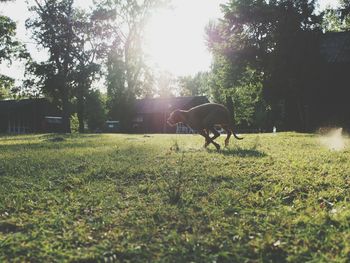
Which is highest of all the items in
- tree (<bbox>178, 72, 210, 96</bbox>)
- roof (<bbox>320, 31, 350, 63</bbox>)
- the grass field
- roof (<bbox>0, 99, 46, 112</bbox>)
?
tree (<bbox>178, 72, 210, 96</bbox>)

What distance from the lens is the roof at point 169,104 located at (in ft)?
A: 203

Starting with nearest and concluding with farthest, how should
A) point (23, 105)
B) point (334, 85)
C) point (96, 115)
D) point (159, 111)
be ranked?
point (334, 85) < point (23, 105) < point (159, 111) < point (96, 115)

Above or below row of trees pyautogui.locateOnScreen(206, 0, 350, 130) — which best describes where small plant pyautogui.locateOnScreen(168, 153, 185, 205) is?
below

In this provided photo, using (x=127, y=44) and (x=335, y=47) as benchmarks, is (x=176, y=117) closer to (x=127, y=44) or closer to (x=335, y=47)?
(x=335, y=47)

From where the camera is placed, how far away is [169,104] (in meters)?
62.6

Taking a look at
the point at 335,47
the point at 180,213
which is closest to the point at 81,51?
the point at 335,47

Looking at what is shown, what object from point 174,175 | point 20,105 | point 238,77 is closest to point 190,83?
point 20,105

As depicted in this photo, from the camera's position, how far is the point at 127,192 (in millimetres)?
6758

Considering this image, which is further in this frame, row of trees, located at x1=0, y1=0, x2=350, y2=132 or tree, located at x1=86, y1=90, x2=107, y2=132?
tree, located at x1=86, y1=90, x2=107, y2=132

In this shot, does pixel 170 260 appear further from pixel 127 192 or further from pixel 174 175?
pixel 174 175

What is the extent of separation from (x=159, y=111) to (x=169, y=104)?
2.06 meters

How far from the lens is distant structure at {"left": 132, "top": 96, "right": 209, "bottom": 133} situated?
61781 mm

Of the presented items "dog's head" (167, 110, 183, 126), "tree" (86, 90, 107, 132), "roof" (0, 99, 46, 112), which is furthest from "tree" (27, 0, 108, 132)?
"dog's head" (167, 110, 183, 126)

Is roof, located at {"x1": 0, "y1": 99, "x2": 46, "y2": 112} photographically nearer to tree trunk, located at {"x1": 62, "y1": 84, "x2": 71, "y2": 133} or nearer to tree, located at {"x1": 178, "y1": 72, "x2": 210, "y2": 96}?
tree trunk, located at {"x1": 62, "y1": 84, "x2": 71, "y2": 133}
